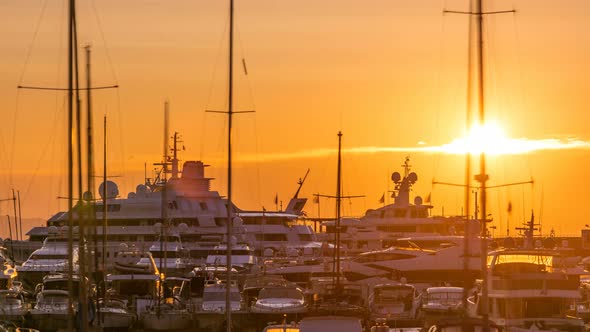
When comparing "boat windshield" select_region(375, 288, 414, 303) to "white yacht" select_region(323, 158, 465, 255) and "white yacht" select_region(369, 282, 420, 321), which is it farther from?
"white yacht" select_region(323, 158, 465, 255)

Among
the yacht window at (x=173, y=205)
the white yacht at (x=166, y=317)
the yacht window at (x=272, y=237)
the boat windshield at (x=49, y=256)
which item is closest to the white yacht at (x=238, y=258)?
the boat windshield at (x=49, y=256)

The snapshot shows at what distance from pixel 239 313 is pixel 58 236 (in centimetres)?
3028

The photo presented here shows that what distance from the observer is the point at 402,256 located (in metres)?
83.9

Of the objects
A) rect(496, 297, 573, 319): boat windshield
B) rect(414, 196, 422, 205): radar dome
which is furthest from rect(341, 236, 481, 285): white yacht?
rect(496, 297, 573, 319): boat windshield

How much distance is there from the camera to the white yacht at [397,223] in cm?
10381

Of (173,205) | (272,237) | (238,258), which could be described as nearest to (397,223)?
(272,237)

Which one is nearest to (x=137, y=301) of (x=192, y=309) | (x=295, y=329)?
(x=192, y=309)

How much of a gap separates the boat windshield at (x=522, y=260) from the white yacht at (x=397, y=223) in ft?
154

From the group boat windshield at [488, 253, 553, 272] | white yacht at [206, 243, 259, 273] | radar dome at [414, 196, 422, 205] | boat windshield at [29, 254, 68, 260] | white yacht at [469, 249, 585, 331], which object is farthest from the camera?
radar dome at [414, 196, 422, 205]

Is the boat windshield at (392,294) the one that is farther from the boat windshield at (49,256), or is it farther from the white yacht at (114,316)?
the boat windshield at (49,256)

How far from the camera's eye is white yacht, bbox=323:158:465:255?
104 metres

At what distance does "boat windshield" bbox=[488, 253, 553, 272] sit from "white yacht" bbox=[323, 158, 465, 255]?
47.0 m

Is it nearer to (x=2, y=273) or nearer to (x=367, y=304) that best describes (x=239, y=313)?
(x=367, y=304)

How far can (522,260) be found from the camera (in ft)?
179
